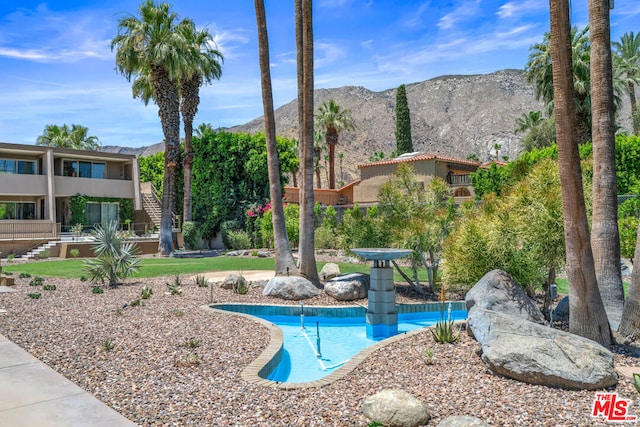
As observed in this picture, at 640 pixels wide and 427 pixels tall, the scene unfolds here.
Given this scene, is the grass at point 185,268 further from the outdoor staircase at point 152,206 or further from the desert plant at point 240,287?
the outdoor staircase at point 152,206

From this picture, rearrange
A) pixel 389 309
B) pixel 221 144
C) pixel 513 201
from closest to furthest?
pixel 513 201 → pixel 389 309 → pixel 221 144

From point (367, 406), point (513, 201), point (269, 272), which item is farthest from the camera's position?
point (269, 272)

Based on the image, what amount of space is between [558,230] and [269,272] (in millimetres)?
11896

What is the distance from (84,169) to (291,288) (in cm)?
2786

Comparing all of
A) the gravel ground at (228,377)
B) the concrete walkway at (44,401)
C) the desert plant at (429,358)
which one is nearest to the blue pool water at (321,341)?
the gravel ground at (228,377)

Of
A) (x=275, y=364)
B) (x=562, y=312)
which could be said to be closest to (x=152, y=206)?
(x=275, y=364)

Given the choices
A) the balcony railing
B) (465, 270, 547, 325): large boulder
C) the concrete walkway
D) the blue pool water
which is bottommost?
the blue pool water

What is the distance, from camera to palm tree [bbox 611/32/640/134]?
133 ft

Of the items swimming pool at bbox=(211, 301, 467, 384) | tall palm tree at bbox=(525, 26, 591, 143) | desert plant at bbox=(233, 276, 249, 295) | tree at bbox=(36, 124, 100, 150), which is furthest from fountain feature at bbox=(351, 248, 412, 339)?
tree at bbox=(36, 124, 100, 150)

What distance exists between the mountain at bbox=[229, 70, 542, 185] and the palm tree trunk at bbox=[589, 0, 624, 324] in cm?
8138

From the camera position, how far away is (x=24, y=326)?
8.33 meters

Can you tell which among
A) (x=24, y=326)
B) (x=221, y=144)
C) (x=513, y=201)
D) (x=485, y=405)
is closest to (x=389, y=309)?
(x=513, y=201)

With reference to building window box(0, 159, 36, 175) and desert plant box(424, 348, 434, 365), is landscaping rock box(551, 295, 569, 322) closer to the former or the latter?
desert plant box(424, 348, 434, 365)

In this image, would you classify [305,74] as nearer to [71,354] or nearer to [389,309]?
[389,309]
